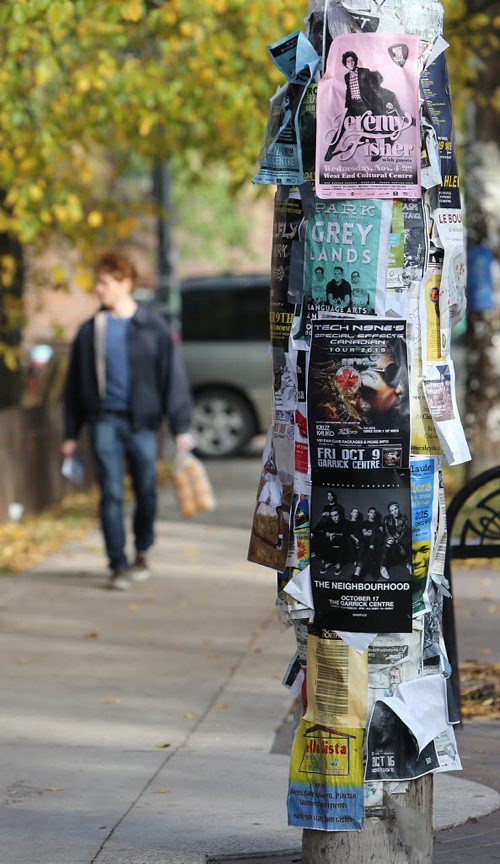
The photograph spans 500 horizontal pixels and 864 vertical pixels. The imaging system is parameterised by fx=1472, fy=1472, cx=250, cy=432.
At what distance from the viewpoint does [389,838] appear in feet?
12.2

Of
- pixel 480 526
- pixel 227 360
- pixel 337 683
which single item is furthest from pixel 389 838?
pixel 227 360

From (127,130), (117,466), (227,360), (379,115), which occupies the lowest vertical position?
(227,360)

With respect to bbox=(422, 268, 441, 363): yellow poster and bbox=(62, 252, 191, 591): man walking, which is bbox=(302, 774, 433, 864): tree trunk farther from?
bbox=(62, 252, 191, 591): man walking

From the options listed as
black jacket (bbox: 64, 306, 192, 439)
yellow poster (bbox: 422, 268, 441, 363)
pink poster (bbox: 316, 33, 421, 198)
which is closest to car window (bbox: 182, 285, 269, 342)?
black jacket (bbox: 64, 306, 192, 439)

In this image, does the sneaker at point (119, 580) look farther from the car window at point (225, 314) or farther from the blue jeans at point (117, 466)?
the car window at point (225, 314)

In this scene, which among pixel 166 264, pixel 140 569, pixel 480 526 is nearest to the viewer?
pixel 480 526

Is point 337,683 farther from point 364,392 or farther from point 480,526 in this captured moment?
point 480,526

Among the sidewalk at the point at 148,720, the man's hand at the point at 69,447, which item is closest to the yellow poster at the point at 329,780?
the sidewalk at the point at 148,720

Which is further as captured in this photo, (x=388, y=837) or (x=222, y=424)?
(x=222, y=424)

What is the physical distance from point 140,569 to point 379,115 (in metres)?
6.11

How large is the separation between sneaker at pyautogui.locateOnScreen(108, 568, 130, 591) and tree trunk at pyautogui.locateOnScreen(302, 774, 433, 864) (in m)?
5.31

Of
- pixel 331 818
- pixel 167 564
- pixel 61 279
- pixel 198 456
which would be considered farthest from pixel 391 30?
pixel 198 456

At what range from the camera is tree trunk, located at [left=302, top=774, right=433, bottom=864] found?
3697 millimetres

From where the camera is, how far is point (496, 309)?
1270 cm
